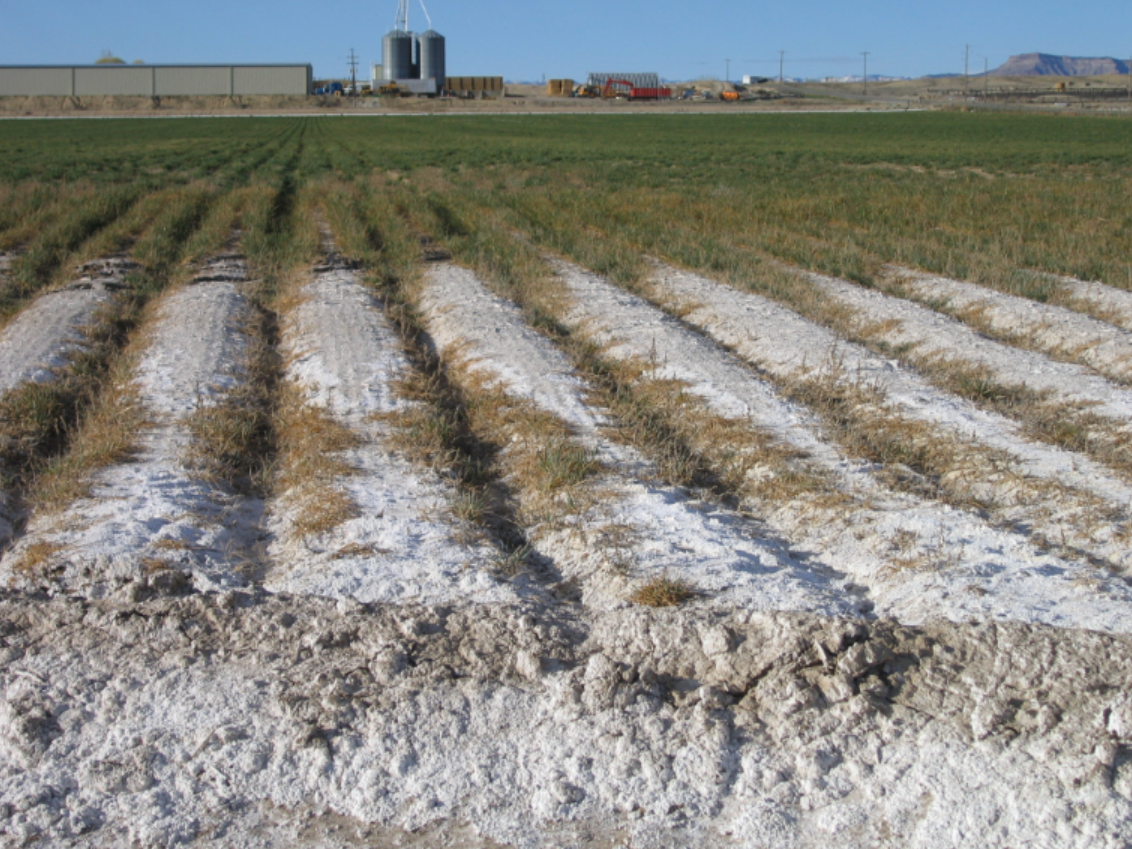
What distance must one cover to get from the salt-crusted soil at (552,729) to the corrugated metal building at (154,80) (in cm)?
11943

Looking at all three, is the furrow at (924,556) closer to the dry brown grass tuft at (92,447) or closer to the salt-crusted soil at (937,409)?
the salt-crusted soil at (937,409)

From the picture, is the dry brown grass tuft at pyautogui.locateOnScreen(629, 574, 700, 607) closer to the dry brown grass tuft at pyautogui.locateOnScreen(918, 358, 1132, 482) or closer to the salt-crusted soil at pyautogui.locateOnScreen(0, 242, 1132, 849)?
the salt-crusted soil at pyautogui.locateOnScreen(0, 242, 1132, 849)

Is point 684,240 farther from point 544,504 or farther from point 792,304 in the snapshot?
point 544,504

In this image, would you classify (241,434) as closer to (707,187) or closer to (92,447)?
(92,447)

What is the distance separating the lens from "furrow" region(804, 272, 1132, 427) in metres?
7.57

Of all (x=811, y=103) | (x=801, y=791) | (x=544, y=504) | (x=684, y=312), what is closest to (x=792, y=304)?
(x=684, y=312)

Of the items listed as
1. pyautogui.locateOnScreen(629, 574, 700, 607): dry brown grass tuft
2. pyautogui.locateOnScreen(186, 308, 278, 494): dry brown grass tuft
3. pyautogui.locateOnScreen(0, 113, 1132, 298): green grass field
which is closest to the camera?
pyautogui.locateOnScreen(629, 574, 700, 607): dry brown grass tuft

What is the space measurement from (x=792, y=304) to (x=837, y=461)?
5352 millimetres

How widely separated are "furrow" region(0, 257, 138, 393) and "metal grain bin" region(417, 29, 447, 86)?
396 feet

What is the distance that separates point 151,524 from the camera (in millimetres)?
5148

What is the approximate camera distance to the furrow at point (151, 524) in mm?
4652

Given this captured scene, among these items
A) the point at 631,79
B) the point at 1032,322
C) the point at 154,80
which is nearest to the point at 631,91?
the point at 631,79

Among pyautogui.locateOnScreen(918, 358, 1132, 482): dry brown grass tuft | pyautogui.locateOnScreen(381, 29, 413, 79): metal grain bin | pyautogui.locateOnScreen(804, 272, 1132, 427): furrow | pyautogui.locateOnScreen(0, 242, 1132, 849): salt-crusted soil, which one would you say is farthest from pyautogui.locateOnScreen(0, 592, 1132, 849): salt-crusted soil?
pyautogui.locateOnScreen(381, 29, 413, 79): metal grain bin

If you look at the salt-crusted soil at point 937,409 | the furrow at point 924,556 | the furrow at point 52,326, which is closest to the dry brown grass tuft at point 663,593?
the furrow at point 924,556
